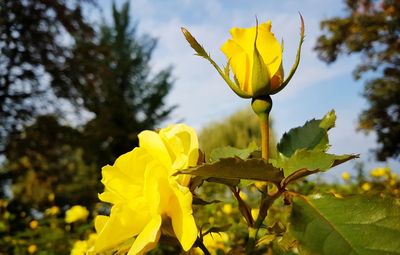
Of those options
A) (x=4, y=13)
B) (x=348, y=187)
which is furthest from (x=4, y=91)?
(x=348, y=187)

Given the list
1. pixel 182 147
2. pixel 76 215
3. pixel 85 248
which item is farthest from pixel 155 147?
pixel 76 215

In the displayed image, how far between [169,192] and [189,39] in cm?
12

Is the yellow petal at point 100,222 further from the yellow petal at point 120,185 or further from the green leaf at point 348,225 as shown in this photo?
the green leaf at point 348,225

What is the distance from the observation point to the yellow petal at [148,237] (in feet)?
1.04

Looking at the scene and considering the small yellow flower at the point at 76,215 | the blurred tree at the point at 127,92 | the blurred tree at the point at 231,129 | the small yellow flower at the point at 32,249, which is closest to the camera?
the small yellow flower at the point at 32,249

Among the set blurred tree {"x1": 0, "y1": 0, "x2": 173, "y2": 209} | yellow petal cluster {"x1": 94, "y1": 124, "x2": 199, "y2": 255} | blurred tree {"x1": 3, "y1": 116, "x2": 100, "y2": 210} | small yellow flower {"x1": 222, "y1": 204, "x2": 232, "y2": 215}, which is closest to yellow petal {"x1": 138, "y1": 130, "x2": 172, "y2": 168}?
yellow petal cluster {"x1": 94, "y1": 124, "x2": 199, "y2": 255}

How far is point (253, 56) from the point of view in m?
0.36

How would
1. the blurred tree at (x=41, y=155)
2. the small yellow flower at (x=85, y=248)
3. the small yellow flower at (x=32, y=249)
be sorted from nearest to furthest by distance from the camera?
the small yellow flower at (x=85, y=248) < the small yellow flower at (x=32, y=249) < the blurred tree at (x=41, y=155)

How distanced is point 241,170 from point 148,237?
0.07m

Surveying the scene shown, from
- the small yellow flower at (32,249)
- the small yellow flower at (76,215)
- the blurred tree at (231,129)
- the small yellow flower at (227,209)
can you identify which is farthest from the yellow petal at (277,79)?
the blurred tree at (231,129)

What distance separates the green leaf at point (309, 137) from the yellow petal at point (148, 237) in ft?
0.49

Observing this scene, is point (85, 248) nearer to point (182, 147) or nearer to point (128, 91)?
point (182, 147)

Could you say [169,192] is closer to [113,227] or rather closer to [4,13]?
[113,227]

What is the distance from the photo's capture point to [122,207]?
338 millimetres
